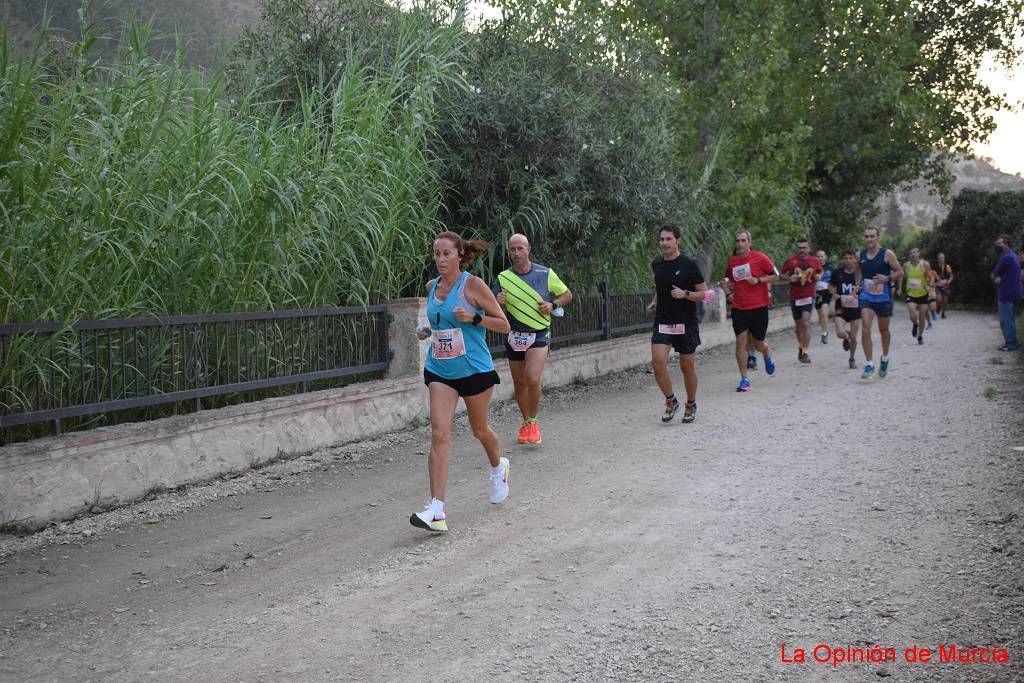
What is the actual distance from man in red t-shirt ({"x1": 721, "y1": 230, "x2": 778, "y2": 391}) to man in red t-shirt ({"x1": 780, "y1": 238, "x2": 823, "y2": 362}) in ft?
11.6

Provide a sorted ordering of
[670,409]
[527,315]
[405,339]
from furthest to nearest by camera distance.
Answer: [670,409] → [405,339] → [527,315]

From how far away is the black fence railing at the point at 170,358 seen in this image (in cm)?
632

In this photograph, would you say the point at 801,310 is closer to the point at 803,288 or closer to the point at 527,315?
the point at 803,288

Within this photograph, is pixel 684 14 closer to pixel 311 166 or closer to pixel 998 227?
pixel 311 166

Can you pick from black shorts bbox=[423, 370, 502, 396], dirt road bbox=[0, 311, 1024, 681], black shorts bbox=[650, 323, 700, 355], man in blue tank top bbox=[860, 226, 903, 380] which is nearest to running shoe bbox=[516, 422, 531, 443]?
dirt road bbox=[0, 311, 1024, 681]

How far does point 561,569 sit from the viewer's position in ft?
17.0

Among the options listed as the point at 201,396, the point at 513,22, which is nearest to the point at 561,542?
the point at 201,396

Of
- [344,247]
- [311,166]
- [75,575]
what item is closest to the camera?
[75,575]

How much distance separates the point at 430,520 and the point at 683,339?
204 inches

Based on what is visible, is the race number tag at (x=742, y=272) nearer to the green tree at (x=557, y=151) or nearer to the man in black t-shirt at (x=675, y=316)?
the green tree at (x=557, y=151)

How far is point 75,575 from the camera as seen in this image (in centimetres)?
540

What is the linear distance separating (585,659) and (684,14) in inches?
800

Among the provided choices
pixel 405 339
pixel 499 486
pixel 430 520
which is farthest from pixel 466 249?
pixel 405 339

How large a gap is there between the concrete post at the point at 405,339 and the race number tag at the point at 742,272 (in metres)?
4.75
